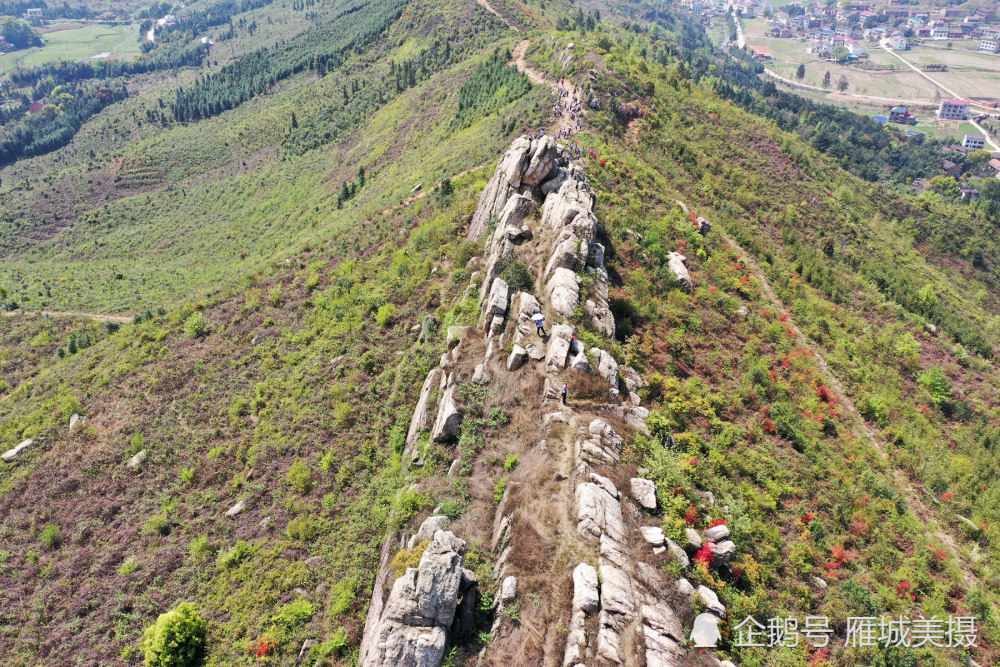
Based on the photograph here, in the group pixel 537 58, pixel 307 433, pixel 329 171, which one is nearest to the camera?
pixel 307 433

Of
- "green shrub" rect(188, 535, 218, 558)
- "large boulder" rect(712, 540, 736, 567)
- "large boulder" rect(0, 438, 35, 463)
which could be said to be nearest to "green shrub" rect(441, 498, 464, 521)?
"large boulder" rect(712, 540, 736, 567)

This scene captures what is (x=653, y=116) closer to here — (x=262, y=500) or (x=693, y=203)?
(x=693, y=203)

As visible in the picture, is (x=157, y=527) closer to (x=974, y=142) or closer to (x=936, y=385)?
(x=936, y=385)

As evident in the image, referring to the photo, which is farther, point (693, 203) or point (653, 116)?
point (653, 116)

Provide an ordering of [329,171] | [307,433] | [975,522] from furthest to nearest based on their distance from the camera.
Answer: [329,171] → [307,433] → [975,522]

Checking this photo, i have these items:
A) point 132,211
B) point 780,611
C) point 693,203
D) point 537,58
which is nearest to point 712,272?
point 693,203
